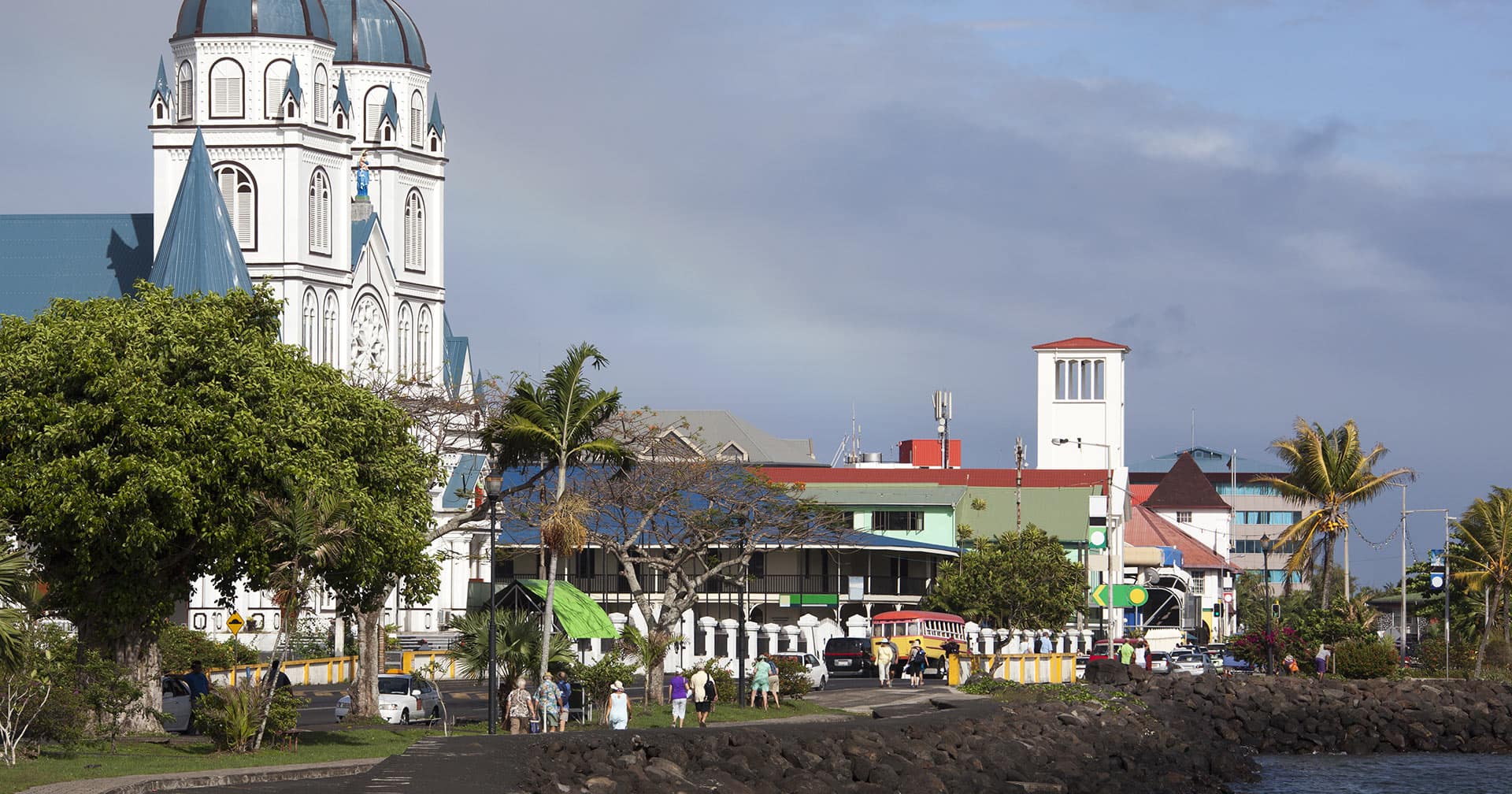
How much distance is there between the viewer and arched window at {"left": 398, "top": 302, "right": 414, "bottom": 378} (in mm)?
103625

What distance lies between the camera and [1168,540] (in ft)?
410

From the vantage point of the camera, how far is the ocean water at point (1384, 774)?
41.7m

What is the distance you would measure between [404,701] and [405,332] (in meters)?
67.6

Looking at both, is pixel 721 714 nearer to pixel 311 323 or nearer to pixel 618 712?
pixel 618 712

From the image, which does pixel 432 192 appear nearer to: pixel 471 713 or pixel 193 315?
pixel 471 713

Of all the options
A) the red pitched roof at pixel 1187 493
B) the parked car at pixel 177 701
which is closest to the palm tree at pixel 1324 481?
the parked car at pixel 177 701

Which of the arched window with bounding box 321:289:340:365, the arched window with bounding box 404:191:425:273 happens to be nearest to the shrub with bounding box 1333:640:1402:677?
the arched window with bounding box 321:289:340:365

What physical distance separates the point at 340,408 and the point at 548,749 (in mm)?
8215

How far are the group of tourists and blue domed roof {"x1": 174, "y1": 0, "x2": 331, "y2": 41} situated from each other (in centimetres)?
6555

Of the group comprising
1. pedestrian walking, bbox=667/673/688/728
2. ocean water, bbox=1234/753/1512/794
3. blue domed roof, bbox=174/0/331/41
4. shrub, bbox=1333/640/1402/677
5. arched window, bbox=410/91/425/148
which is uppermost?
blue domed roof, bbox=174/0/331/41

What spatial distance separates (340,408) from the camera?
33094 millimetres

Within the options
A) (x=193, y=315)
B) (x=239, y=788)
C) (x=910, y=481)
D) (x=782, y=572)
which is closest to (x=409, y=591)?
(x=193, y=315)

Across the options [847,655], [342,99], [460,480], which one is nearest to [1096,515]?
[460,480]

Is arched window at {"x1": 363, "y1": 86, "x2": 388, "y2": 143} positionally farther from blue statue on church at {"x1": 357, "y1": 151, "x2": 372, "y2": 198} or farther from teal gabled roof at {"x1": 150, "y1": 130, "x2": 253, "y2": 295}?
teal gabled roof at {"x1": 150, "y1": 130, "x2": 253, "y2": 295}
